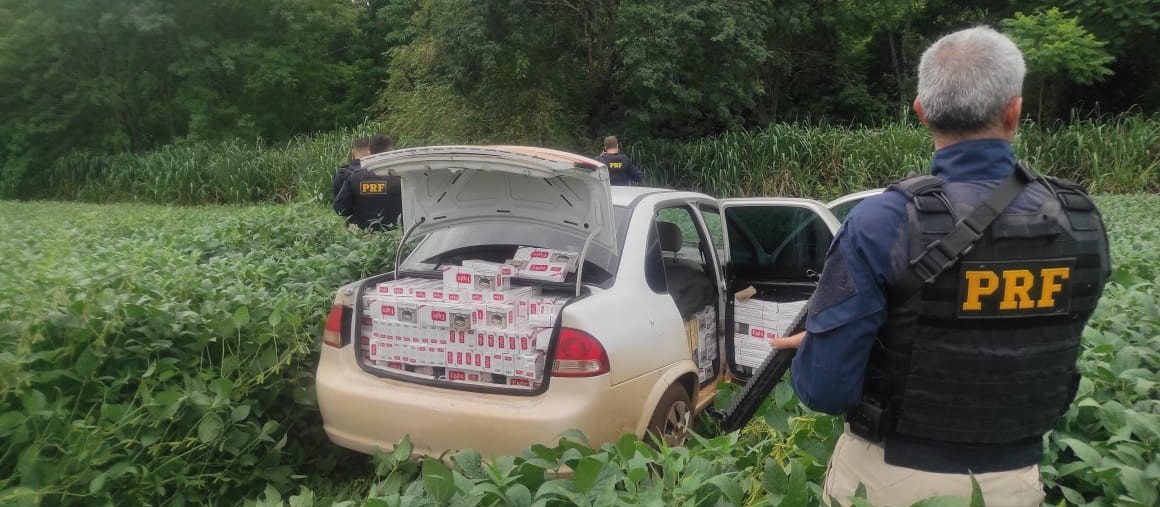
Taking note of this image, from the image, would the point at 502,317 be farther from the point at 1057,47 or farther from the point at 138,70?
the point at 138,70

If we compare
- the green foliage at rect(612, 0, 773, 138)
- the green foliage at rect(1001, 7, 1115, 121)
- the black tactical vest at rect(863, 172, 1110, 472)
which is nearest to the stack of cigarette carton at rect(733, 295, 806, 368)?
the black tactical vest at rect(863, 172, 1110, 472)

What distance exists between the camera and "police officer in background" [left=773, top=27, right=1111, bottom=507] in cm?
166

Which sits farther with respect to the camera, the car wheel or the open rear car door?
the open rear car door

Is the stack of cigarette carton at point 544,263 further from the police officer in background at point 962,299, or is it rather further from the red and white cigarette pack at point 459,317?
the police officer in background at point 962,299

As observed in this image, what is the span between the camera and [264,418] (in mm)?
3736

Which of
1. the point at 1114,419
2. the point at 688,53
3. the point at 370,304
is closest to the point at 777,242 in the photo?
the point at 370,304

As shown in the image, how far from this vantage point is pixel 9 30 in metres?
24.2

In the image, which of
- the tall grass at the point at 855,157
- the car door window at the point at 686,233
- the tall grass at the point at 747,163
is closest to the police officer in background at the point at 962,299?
the car door window at the point at 686,233

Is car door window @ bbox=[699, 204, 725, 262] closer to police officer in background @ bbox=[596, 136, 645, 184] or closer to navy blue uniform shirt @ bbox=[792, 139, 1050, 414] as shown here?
navy blue uniform shirt @ bbox=[792, 139, 1050, 414]

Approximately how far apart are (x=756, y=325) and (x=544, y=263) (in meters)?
1.37

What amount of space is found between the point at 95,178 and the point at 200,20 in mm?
6144

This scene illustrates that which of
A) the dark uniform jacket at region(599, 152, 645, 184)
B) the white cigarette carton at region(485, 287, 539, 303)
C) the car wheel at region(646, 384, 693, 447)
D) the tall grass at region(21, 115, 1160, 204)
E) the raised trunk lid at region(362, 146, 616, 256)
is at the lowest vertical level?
the tall grass at region(21, 115, 1160, 204)

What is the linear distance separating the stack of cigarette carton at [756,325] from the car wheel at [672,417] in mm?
661

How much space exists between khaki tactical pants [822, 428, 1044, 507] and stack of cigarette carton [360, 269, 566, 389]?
1.65 meters
